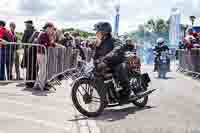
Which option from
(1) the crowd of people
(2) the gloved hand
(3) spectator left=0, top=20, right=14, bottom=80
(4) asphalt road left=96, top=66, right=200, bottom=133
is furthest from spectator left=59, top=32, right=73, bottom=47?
(2) the gloved hand

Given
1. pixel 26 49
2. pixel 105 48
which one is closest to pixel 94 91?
pixel 105 48

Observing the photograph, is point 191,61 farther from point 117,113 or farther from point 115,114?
Result: point 115,114

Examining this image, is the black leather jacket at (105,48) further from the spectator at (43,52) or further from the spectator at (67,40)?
the spectator at (67,40)

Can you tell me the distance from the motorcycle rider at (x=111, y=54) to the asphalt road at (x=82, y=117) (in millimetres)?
707

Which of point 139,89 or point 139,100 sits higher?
point 139,89

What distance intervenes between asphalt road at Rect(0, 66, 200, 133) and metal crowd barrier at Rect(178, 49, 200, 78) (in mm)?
4999

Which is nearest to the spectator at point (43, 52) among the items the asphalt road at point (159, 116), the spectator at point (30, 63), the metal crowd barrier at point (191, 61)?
the spectator at point (30, 63)

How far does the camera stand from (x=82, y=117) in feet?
25.8

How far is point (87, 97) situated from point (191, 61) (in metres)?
9.42

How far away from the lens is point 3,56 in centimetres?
1140

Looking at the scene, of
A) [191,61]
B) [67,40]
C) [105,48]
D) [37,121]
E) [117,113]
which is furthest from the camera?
[191,61]

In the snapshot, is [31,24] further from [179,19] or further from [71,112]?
[179,19]

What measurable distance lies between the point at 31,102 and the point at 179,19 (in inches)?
820

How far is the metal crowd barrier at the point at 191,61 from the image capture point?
15758mm
